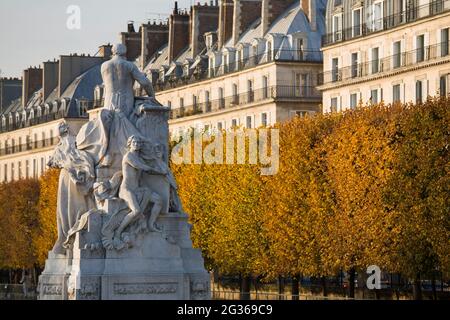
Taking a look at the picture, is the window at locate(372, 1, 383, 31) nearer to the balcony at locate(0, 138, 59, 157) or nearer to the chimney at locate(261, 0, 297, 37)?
the chimney at locate(261, 0, 297, 37)

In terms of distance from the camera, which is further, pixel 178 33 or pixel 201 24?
pixel 178 33

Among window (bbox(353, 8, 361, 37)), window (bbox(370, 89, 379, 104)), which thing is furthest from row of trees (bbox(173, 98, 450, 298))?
window (bbox(353, 8, 361, 37))

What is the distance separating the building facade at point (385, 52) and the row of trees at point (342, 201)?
6.41 m

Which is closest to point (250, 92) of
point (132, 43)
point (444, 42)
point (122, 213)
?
point (444, 42)

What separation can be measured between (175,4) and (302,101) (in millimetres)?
32752

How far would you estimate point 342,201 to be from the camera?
278ft

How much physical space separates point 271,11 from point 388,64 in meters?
26.4

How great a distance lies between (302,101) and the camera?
120 meters

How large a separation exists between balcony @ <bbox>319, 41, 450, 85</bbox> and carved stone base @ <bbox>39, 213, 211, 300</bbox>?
1774 inches

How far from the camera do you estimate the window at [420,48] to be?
9662 cm

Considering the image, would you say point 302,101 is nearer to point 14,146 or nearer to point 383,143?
point 383,143

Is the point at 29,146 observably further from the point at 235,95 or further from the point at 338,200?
the point at 338,200

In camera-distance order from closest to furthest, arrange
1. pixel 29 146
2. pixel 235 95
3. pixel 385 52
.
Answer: pixel 385 52, pixel 235 95, pixel 29 146
